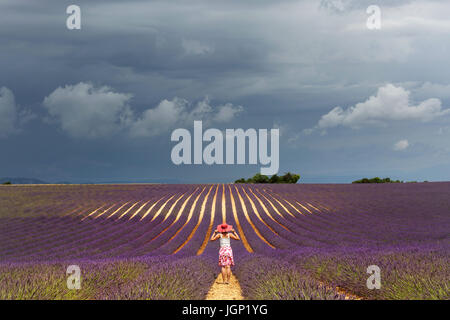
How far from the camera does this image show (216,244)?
49.7ft

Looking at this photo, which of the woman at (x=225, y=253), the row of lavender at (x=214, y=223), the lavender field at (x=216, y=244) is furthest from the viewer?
the row of lavender at (x=214, y=223)

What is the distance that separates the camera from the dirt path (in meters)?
6.91

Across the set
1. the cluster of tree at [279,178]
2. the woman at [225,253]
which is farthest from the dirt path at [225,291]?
the cluster of tree at [279,178]

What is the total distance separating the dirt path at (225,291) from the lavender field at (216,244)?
0.20 meters

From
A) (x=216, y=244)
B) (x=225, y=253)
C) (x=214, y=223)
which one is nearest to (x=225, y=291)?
(x=225, y=253)

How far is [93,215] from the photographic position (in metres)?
20.8

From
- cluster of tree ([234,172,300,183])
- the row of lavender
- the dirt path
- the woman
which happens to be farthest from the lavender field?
cluster of tree ([234,172,300,183])

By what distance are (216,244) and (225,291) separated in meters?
7.76

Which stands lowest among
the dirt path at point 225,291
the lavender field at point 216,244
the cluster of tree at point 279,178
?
the dirt path at point 225,291

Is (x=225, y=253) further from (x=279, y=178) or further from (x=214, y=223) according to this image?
(x=279, y=178)

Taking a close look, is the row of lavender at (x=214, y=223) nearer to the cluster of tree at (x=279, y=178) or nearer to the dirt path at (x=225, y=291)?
the dirt path at (x=225, y=291)

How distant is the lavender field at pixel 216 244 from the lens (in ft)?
20.3

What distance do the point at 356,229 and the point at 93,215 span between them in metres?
13.6
